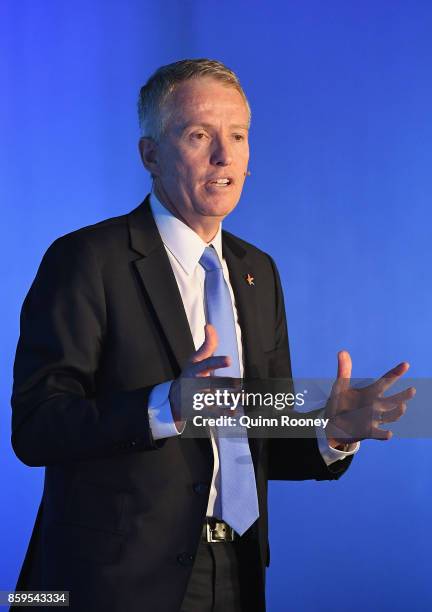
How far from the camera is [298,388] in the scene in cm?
180

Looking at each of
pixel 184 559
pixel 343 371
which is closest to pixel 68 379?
pixel 184 559

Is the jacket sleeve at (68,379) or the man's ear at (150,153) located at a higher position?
the man's ear at (150,153)

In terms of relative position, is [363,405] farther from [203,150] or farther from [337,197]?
[337,197]

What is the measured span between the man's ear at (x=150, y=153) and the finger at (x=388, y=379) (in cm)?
64

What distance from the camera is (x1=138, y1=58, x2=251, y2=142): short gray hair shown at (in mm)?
1790

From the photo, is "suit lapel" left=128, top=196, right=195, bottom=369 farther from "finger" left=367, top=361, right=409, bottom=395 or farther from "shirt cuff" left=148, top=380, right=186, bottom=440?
"finger" left=367, top=361, right=409, bottom=395

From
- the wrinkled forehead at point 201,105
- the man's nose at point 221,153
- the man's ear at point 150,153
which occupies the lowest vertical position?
the man's nose at point 221,153

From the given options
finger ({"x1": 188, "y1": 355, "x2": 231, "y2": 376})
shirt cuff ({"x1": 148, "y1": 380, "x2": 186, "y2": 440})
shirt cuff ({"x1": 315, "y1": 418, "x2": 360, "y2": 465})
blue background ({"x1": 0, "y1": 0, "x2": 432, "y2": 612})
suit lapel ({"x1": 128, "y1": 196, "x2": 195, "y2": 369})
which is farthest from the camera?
blue background ({"x1": 0, "y1": 0, "x2": 432, "y2": 612})

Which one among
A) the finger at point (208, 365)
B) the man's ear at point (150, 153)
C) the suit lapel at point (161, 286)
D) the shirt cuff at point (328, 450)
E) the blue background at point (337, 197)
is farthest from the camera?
the blue background at point (337, 197)

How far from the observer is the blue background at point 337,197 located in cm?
314

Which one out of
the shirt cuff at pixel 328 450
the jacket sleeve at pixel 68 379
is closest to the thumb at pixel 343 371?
the shirt cuff at pixel 328 450

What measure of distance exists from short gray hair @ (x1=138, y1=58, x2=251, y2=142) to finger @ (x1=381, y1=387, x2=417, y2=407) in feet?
2.25

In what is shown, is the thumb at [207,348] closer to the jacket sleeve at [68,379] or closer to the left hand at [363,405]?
the jacket sleeve at [68,379]

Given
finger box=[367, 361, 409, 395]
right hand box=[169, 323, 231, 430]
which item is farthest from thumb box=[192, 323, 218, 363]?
finger box=[367, 361, 409, 395]
